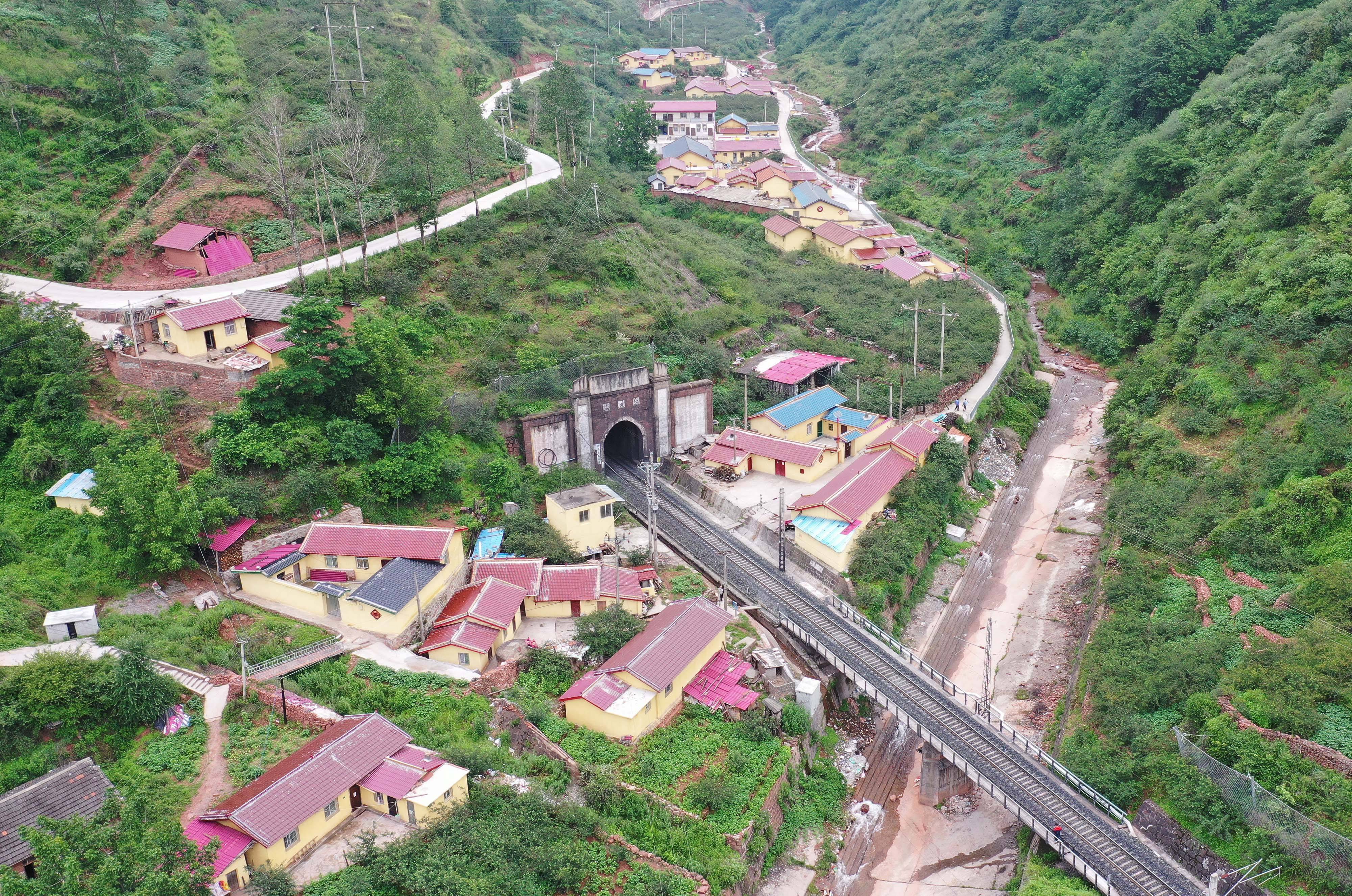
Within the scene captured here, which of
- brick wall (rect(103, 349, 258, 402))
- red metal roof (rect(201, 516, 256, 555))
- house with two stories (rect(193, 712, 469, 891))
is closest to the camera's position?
house with two stories (rect(193, 712, 469, 891))

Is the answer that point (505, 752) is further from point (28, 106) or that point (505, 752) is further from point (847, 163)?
point (847, 163)

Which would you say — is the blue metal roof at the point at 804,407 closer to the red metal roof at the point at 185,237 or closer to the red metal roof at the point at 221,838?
the red metal roof at the point at 185,237

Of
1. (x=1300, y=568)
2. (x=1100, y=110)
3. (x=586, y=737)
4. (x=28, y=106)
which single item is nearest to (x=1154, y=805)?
(x=1300, y=568)

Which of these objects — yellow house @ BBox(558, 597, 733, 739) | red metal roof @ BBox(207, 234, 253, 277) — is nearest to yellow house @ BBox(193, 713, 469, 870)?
yellow house @ BBox(558, 597, 733, 739)

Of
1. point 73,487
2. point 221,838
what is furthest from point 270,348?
point 221,838

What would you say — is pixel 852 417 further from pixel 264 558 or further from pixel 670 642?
pixel 264 558

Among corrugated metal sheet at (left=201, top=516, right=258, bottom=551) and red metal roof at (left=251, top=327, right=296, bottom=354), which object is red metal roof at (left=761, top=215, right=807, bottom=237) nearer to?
red metal roof at (left=251, top=327, right=296, bottom=354)

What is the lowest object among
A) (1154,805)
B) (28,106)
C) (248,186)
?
(1154,805)
